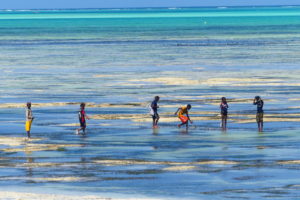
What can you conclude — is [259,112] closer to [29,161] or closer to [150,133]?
[150,133]

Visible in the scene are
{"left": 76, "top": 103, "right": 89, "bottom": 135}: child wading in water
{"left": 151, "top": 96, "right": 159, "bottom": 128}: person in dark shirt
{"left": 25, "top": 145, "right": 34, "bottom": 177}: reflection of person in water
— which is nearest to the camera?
{"left": 25, "top": 145, "right": 34, "bottom": 177}: reflection of person in water

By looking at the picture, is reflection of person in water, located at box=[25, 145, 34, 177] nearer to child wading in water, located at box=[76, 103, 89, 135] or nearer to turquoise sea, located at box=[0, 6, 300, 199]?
turquoise sea, located at box=[0, 6, 300, 199]

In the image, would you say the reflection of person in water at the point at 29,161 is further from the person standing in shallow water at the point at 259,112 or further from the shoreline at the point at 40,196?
the person standing in shallow water at the point at 259,112

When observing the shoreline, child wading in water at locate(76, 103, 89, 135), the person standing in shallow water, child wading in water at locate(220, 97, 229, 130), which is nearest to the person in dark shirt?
child wading in water at locate(220, 97, 229, 130)

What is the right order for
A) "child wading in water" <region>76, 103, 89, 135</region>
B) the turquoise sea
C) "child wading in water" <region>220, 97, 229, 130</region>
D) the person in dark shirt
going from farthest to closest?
the person in dark shirt
"child wading in water" <region>220, 97, 229, 130</region>
"child wading in water" <region>76, 103, 89, 135</region>
the turquoise sea

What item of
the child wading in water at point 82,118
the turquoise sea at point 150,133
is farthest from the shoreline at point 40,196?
the child wading in water at point 82,118

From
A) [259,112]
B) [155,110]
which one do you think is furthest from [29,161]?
[259,112]

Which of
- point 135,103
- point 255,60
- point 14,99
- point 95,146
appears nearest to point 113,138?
point 95,146

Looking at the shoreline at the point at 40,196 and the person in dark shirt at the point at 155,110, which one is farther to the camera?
the person in dark shirt at the point at 155,110

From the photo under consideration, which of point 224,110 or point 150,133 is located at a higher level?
point 224,110

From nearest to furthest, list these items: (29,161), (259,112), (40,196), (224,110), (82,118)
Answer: (40,196), (29,161), (82,118), (259,112), (224,110)

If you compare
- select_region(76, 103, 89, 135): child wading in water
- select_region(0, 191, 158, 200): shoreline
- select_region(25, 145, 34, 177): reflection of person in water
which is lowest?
select_region(0, 191, 158, 200): shoreline

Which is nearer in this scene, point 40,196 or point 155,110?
point 40,196

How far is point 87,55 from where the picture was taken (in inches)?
3344
